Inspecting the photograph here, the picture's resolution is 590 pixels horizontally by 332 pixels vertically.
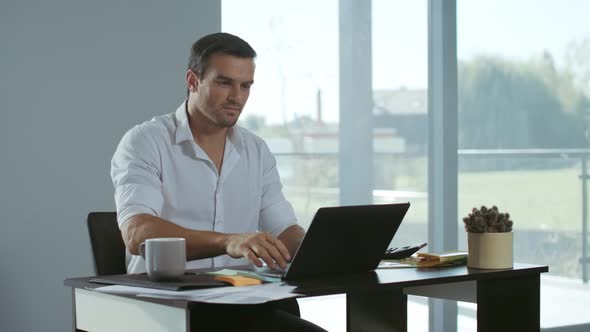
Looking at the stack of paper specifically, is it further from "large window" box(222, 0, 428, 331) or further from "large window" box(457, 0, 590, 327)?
"large window" box(457, 0, 590, 327)

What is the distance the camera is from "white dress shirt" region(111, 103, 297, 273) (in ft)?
8.16

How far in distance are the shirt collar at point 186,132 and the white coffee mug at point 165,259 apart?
749 mm

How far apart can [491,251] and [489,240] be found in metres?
0.03

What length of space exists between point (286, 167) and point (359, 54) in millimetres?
602

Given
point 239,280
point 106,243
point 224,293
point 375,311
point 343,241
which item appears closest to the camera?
point 224,293

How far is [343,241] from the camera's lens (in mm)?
2027

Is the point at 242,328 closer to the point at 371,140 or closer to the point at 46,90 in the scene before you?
the point at 46,90

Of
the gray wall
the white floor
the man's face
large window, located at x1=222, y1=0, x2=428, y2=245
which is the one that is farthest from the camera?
the white floor

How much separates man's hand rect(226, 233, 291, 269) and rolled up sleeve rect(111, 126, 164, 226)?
0.43 meters

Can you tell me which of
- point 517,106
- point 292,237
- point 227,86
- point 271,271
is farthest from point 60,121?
point 517,106

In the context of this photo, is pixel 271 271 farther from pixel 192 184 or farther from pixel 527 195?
pixel 527 195

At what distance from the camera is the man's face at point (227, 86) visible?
102 inches

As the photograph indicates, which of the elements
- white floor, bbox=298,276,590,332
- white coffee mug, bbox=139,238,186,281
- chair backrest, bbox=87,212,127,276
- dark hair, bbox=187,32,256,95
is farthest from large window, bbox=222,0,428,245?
white coffee mug, bbox=139,238,186,281

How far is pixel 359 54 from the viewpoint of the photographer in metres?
4.03
